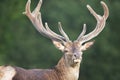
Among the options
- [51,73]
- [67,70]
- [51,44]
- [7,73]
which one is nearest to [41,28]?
[51,73]

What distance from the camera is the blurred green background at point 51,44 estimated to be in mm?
34594

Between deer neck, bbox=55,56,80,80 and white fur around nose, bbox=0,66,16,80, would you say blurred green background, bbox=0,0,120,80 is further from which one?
white fur around nose, bbox=0,66,16,80

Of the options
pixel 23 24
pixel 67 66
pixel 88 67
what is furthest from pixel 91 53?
pixel 67 66

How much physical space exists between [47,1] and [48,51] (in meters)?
3.57

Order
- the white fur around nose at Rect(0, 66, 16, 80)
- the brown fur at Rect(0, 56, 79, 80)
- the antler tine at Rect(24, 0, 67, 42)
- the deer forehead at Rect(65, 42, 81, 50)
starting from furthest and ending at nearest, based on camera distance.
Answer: the antler tine at Rect(24, 0, 67, 42)
the deer forehead at Rect(65, 42, 81, 50)
the brown fur at Rect(0, 56, 79, 80)
the white fur around nose at Rect(0, 66, 16, 80)

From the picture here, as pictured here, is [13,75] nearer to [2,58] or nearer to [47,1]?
[2,58]

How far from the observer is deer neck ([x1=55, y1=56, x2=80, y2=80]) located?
17.4 m

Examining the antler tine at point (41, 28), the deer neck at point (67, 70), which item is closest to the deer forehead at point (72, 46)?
the antler tine at point (41, 28)

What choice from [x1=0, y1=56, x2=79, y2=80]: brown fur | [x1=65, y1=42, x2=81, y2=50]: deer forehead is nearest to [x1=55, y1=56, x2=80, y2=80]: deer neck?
[x1=0, y1=56, x2=79, y2=80]: brown fur

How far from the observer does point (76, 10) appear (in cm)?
3706

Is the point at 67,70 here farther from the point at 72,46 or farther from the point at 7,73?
the point at 7,73

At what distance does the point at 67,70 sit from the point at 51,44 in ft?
57.9

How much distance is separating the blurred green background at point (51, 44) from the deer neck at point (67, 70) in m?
15.7

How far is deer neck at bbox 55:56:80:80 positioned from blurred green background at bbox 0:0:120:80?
15723mm
